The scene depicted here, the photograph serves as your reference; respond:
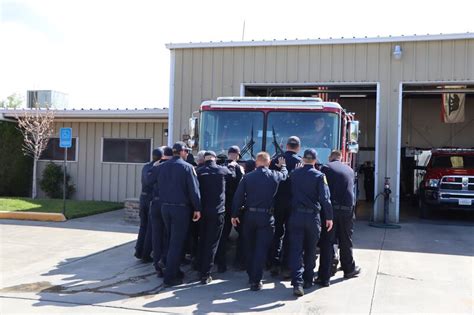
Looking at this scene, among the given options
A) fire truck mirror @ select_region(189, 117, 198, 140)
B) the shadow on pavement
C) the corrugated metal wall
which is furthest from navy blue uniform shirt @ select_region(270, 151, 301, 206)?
the corrugated metal wall

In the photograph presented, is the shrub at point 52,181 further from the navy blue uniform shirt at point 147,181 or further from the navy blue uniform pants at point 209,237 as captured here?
the navy blue uniform pants at point 209,237

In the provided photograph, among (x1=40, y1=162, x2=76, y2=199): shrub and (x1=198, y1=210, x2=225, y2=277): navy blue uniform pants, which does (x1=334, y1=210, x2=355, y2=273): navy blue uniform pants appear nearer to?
(x1=198, y1=210, x2=225, y2=277): navy blue uniform pants

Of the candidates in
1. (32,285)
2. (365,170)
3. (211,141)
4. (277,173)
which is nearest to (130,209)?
(211,141)

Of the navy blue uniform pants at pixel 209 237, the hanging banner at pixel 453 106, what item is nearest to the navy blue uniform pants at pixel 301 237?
the navy blue uniform pants at pixel 209 237

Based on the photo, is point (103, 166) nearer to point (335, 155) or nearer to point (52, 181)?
point (52, 181)

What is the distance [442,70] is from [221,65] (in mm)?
5947

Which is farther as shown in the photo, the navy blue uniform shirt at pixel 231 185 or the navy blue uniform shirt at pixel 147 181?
the navy blue uniform shirt at pixel 147 181

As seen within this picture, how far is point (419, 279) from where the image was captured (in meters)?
6.90

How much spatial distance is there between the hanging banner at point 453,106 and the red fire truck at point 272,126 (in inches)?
424

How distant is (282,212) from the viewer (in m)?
6.94

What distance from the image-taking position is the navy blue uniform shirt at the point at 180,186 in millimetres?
6535

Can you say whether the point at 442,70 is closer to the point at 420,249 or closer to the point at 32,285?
the point at 420,249

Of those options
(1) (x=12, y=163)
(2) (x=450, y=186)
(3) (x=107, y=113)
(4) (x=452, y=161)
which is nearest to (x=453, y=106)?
(4) (x=452, y=161)

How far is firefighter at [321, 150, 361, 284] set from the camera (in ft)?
22.3
